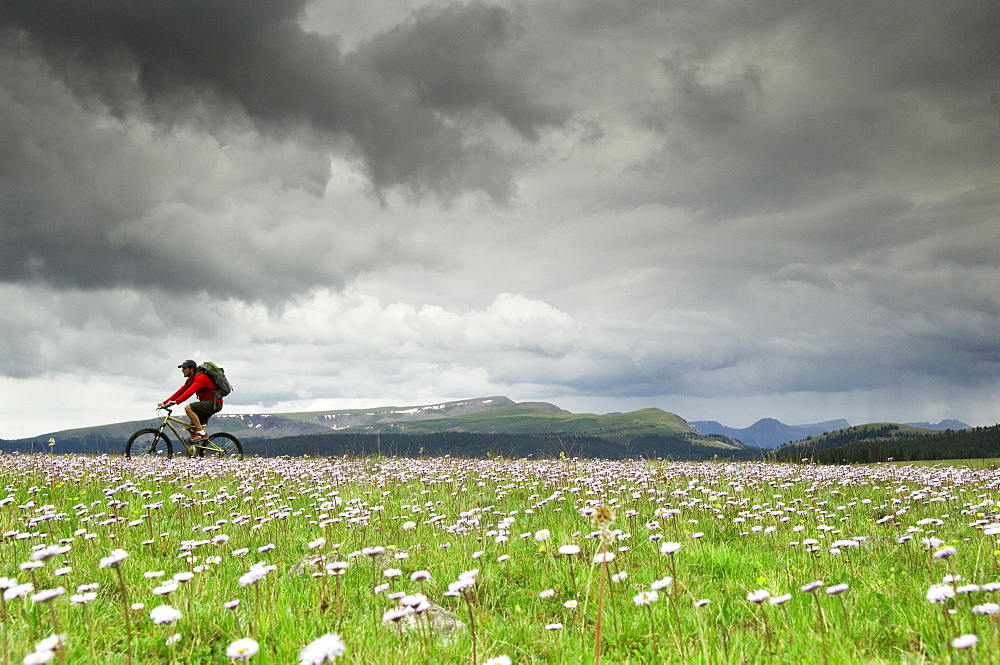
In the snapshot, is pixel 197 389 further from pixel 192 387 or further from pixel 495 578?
pixel 495 578

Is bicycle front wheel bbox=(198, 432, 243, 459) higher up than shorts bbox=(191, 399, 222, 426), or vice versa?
shorts bbox=(191, 399, 222, 426)

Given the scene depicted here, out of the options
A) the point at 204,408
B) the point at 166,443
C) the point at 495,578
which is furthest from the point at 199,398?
the point at 495,578

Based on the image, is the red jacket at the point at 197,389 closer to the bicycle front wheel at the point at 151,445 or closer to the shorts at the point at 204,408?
the shorts at the point at 204,408

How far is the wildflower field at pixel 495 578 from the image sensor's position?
415cm

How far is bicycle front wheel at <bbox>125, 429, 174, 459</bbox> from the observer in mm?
19094

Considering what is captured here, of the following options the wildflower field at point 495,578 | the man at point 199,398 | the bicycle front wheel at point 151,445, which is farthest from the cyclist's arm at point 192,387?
the wildflower field at point 495,578

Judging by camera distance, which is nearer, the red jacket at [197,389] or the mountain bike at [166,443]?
the red jacket at [197,389]

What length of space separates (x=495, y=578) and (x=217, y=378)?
16413 mm

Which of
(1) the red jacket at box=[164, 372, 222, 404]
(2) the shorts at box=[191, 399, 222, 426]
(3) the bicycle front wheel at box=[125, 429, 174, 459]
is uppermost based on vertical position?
(1) the red jacket at box=[164, 372, 222, 404]

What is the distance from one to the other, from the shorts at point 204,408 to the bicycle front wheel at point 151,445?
1234mm

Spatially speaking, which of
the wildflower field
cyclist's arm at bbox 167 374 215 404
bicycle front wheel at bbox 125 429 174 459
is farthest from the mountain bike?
the wildflower field

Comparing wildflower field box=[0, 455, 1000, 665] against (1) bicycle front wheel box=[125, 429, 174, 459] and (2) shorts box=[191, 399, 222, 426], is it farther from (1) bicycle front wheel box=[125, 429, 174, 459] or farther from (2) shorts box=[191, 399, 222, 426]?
(2) shorts box=[191, 399, 222, 426]

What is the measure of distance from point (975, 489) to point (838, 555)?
7.97 metres

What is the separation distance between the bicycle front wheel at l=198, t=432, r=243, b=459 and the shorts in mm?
673
